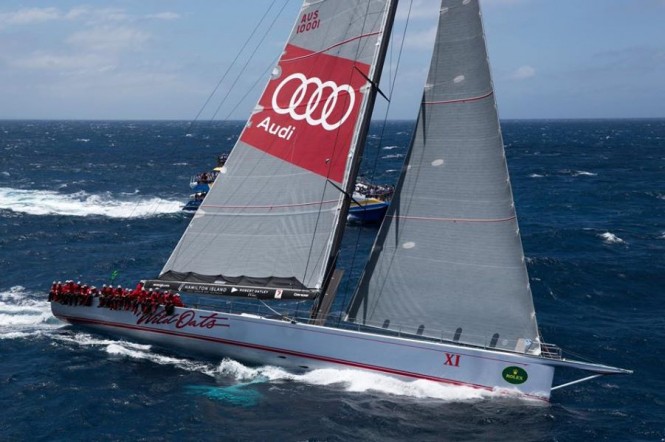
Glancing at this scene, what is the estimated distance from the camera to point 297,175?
78.9 ft

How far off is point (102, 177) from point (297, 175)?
69.7 m

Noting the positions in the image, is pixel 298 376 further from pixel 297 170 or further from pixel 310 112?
pixel 310 112

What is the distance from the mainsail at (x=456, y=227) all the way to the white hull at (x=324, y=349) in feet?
1.97

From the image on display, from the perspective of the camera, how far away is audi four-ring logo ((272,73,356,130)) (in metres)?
23.5

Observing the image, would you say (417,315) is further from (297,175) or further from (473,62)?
(473,62)

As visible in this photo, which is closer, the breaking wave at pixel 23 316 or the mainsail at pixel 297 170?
the mainsail at pixel 297 170

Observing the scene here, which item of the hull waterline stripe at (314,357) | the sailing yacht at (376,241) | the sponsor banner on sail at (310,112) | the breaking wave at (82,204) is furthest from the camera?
the breaking wave at (82,204)

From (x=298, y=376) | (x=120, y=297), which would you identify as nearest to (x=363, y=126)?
(x=298, y=376)

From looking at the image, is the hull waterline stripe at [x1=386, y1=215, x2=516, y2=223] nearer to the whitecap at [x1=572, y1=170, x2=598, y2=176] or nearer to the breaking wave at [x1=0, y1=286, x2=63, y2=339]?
the breaking wave at [x1=0, y1=286, x2=63, y2=339]

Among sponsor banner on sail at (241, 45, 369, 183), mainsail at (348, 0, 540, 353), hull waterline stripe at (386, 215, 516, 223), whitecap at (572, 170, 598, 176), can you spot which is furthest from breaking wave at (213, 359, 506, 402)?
whitecap at (572, 170, 598, 176)

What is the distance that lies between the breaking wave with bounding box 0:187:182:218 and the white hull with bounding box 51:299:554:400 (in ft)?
116

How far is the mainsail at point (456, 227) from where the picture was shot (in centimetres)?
2128

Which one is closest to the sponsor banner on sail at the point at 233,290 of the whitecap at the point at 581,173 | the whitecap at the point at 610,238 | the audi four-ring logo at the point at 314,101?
the audi four-ring logo at the point at 314,101

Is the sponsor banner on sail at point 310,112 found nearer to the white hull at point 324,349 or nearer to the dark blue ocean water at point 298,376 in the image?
the white hull at point 324,349
